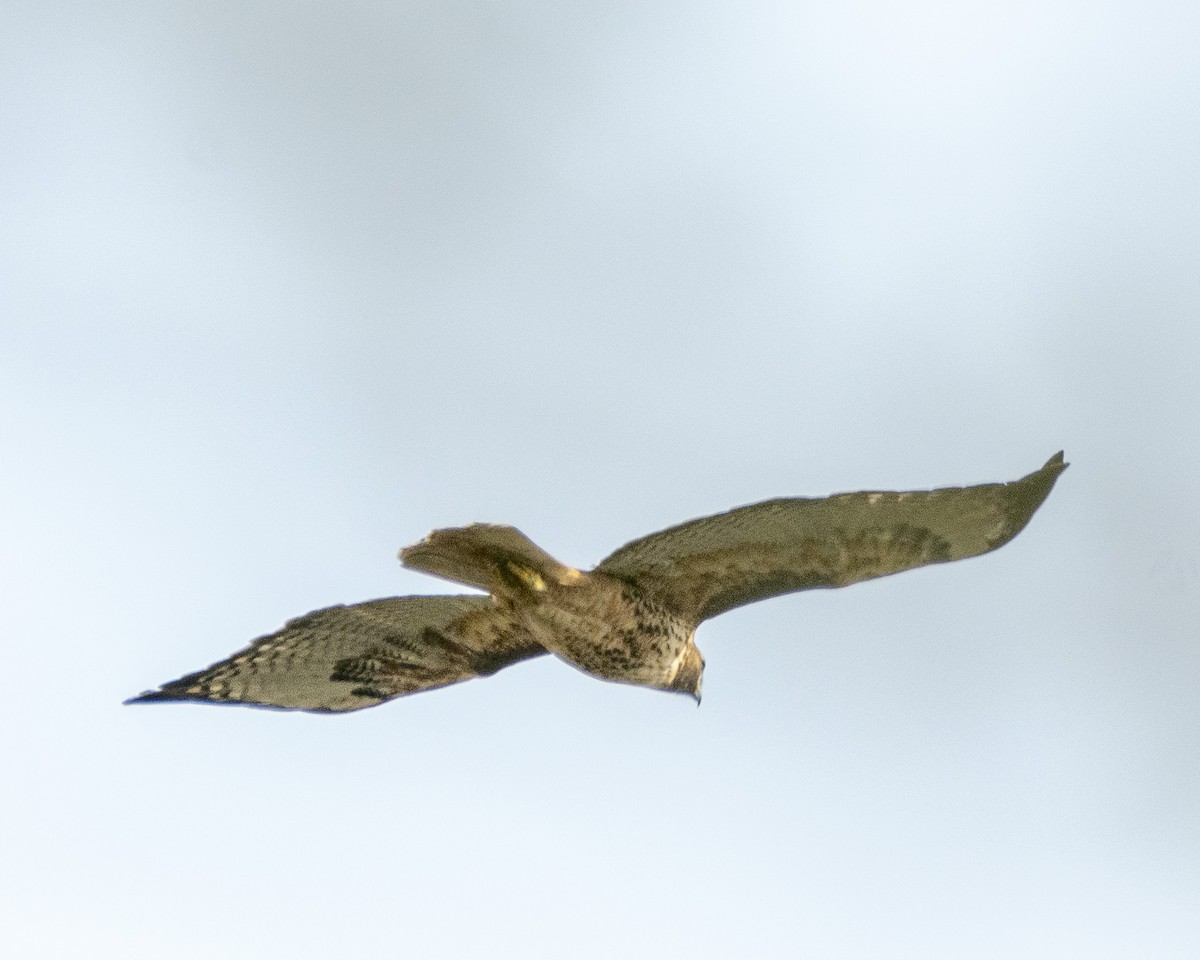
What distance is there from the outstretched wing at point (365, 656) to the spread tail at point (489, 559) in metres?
0.54

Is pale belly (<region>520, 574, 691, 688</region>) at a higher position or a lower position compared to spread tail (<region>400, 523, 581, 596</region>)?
lower

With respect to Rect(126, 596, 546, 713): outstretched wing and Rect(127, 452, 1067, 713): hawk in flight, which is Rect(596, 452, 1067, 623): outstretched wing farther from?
Rect(126, 596, 546, 713): outstretched wing

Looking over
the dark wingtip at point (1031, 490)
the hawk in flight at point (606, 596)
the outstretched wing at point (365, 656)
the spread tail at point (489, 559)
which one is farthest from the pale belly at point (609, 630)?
the dark wingtip at point (1031, 490)

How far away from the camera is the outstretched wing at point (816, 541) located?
7004 millimetres

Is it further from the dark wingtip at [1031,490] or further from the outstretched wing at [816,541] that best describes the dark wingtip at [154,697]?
the dark wingtip at [1031,490]

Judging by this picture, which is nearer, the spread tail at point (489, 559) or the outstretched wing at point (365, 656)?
the spread tail at point (489, 559)

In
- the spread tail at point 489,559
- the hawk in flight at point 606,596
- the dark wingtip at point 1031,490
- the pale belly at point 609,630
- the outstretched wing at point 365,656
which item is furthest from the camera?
the outstretched wing at point 365,656

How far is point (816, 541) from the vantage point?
24.2 ft

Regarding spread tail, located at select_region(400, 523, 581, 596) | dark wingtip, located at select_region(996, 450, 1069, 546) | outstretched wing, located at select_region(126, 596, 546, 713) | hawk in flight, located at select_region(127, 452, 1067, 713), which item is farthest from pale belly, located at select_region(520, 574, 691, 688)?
dark wingtip, located at select_region(996, 450, 1069, 546)

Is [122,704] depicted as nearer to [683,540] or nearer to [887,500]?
[683,540]

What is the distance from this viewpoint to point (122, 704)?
25.2ft

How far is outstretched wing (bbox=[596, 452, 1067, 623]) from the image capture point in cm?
700

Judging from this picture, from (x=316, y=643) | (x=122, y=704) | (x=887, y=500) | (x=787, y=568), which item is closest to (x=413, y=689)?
(x=316, y=643)

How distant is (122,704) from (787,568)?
3829 mm
